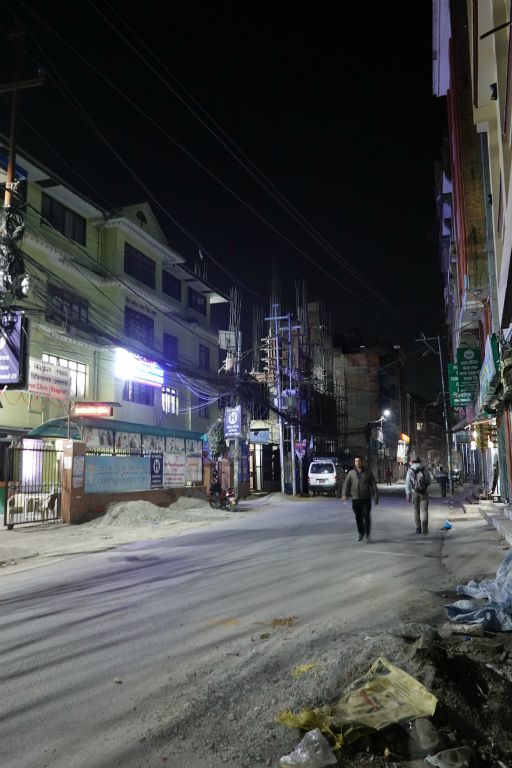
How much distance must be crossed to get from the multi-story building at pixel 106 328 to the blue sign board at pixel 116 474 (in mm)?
1589

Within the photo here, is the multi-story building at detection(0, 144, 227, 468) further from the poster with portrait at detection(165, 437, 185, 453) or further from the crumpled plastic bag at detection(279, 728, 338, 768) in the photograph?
the crumpled plastic bag at detection(279, 728, 338, 768)

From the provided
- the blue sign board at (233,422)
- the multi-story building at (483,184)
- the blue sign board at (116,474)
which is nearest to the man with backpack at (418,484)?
the multi-story building at (483,184)

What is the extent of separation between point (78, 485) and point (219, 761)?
1568cm

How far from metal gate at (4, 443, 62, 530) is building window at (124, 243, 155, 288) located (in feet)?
46.5

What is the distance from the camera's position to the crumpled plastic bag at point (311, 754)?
306cm

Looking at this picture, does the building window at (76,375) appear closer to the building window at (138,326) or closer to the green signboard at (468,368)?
the building window at (138,326)

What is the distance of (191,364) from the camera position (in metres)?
35.3

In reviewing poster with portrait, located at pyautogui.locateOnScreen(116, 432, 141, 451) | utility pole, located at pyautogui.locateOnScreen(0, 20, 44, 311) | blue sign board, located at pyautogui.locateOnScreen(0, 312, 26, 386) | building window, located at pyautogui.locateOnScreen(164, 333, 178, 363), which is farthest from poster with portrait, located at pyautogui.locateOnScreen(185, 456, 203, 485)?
utility pole, located at pyautogui.locateOnScreen(0, 20, 44, 311)

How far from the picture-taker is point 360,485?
38.1 ft

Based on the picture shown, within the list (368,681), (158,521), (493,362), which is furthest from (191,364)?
(368,681)

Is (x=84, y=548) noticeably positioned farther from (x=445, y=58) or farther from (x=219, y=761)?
(x=445, y=58)

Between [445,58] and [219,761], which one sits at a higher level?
[445,58]

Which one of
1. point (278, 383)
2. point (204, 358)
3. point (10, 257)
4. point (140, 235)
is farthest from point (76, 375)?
point (10, 257)

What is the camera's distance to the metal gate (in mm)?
17250
